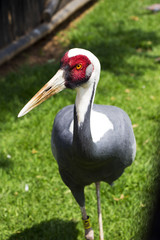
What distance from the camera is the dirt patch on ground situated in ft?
19.2

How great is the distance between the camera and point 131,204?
3.45 m

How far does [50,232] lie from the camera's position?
322cm

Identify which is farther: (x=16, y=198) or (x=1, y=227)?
(x=16, y=198)

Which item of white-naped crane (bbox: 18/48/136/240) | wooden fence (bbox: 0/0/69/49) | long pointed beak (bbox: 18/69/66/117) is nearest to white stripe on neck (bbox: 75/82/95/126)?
white-naped crane (bbox: 18/48/136/240)

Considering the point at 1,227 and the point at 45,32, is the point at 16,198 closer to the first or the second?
the point at 1,227

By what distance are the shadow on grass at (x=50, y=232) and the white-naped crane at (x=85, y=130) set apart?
731 mm

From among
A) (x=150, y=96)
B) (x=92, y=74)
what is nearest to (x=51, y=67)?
(x=150, y=96)

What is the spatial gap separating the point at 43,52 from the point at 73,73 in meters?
4.36

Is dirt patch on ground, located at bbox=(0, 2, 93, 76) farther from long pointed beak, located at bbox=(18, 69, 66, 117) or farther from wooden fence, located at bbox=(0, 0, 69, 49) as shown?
long pointed beak, located at bbox=(18, 69, 66, 117)

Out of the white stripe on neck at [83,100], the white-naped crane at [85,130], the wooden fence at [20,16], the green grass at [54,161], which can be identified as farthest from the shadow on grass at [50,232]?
the wooden fence at [20,16]

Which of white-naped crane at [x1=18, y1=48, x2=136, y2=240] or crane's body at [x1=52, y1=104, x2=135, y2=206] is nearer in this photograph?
white-naped crane at [x1=18, y1=48, x2=136, y2=240]

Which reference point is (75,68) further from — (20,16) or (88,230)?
(20,16)

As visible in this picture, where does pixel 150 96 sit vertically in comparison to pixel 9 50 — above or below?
below

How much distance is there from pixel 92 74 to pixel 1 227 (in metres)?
1.89
